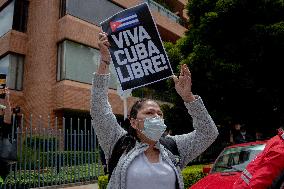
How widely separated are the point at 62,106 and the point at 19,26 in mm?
4993

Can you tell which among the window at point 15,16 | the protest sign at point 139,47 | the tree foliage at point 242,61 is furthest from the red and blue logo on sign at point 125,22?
the window at point 15,16

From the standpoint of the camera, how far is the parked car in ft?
17.4

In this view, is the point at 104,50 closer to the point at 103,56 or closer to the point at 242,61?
the point at 103,56

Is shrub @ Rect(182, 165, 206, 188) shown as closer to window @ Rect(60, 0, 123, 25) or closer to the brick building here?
the brick building

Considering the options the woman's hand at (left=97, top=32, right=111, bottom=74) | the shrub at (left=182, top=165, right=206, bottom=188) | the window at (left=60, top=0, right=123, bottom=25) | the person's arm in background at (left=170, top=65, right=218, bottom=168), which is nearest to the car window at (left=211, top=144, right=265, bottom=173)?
the shrub at (left=182, top=165, right=206, bottom=188)

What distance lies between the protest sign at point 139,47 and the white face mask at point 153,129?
41.4 inches

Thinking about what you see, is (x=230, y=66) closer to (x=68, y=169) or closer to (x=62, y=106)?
(x=68, y=169)

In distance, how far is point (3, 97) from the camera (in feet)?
12.6

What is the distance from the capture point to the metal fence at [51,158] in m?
9.71

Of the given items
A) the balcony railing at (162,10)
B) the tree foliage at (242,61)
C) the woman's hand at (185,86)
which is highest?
the balcony railing at (162,10)

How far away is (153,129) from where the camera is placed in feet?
7.88

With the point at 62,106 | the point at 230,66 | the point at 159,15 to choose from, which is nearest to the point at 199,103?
the point at 230,66

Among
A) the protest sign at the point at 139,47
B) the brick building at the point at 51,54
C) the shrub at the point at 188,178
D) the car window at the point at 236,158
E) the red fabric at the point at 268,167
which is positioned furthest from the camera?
the brick building at the point at 51,54

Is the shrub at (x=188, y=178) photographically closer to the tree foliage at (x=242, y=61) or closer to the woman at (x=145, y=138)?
the tree foliage at (x=242, y=61)
